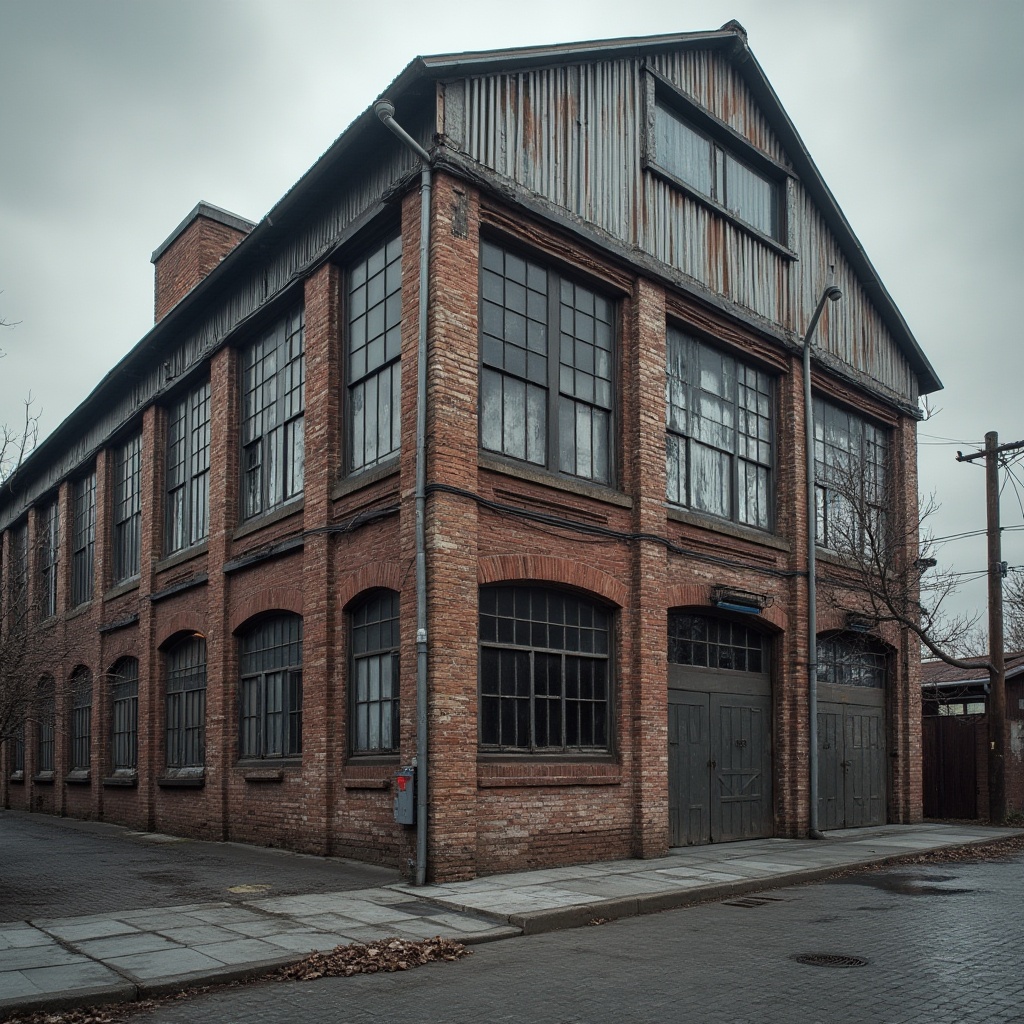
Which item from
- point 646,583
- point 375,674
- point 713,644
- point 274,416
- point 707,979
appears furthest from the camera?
point 274,416

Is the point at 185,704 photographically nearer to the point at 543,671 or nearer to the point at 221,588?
the point at 221,588

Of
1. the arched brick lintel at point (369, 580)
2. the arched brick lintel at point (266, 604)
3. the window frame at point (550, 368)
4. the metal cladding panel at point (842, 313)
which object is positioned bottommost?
the arched brick lintel at point (266, 604)

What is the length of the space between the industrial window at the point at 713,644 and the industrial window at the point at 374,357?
16.4 feet

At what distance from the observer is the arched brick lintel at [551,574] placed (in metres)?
13.2

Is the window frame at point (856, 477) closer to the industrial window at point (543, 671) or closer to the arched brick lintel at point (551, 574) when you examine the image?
the arched brick lintel at point (551, 574)

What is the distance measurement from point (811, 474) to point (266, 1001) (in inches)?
525

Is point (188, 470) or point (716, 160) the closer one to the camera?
point (716, 160)

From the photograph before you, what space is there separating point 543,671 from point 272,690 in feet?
16.2

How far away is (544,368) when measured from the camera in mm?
14531

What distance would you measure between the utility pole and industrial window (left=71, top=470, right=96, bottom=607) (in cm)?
1907

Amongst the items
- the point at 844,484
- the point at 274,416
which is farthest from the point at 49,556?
the point at 844,484

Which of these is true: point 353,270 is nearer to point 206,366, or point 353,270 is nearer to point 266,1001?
point 206,366

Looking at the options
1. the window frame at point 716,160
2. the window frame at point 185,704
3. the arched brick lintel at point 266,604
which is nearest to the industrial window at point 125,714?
the window frame at point 185,704

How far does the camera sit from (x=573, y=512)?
14281 millimetres
